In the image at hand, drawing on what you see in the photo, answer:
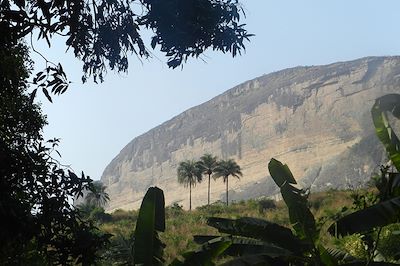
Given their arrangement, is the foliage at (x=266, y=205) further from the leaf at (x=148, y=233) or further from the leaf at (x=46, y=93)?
the leaf at (x=46, y=93)

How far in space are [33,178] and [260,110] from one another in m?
168

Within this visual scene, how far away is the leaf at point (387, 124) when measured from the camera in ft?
27.7

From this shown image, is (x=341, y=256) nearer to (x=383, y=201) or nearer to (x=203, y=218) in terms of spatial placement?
(x=383, y=201)

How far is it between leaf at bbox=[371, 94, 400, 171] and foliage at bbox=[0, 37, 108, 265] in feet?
15.5

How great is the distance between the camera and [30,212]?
5836 millimetres

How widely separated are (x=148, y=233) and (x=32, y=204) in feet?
6.21

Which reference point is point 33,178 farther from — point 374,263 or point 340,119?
point 340,119

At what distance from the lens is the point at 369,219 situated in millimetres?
7047

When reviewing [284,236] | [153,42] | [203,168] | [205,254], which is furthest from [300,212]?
[203,168]

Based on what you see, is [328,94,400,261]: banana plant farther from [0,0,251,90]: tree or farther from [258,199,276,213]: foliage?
[258,199,276,213]: foliage

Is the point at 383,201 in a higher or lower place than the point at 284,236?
higher

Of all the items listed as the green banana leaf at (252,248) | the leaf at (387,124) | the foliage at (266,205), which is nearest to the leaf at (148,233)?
the green banana leaf at (252,248)

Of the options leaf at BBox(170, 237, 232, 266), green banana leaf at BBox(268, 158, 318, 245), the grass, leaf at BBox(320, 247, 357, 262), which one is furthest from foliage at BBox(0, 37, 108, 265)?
the grass

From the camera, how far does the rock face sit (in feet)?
445
